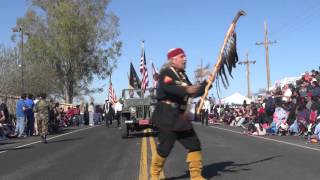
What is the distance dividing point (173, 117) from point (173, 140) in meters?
0.34

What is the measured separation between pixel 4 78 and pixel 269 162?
2272 inches

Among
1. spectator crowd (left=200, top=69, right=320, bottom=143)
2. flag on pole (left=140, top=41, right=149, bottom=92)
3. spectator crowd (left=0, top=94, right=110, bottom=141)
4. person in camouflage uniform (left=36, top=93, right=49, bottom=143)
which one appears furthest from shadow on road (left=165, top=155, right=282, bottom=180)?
flag on pole (left=140, top=41, right=149, bottom=92)

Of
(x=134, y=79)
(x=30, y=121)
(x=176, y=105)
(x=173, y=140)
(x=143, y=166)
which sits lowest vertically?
(x=143, y=166)

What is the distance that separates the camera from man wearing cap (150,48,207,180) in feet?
24.8

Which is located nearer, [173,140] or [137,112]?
[173,140]

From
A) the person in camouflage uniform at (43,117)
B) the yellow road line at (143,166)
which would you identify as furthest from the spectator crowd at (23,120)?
the yellow road line at (143,166)

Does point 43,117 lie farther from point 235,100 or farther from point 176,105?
point 235,100

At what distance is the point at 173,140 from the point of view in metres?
7.67

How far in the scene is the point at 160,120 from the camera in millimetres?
7660

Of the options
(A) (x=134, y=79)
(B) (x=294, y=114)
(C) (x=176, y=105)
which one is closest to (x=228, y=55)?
(C) (x=176, y=105)

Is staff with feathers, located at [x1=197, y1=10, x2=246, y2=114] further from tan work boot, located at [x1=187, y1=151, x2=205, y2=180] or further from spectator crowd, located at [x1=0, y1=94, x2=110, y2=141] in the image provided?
spectator crowd, located at [x1=0, y1=94, x2=110, y2=141]

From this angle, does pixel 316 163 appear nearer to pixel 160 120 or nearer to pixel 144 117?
pixel 160 120

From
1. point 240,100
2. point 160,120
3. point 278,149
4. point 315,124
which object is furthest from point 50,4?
point 160,120

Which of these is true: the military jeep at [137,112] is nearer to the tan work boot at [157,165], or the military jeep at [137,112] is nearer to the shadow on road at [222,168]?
the shadow on road at [222,168]
